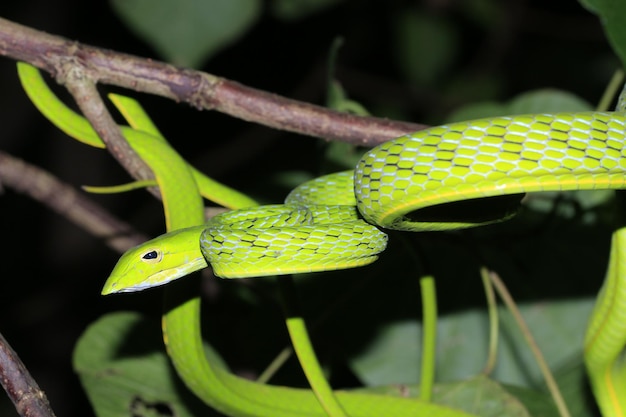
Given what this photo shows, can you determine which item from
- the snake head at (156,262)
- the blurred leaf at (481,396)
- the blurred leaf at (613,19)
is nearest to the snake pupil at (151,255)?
the snake head at (156,262)

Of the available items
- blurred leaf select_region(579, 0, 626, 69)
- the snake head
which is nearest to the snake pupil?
the snake head

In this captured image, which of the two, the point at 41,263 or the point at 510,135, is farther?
the point at 41,263

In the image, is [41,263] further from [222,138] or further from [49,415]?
[49,415]

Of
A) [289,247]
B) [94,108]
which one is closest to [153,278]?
[289,247]

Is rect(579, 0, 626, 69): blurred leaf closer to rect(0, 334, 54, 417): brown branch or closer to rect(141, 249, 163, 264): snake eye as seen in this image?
rect(141, 249, 163, 264): snake eye

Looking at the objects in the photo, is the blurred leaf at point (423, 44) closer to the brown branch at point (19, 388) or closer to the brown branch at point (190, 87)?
the brown branch at point (190, 87)

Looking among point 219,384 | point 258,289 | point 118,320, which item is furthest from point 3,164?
point 219,384
